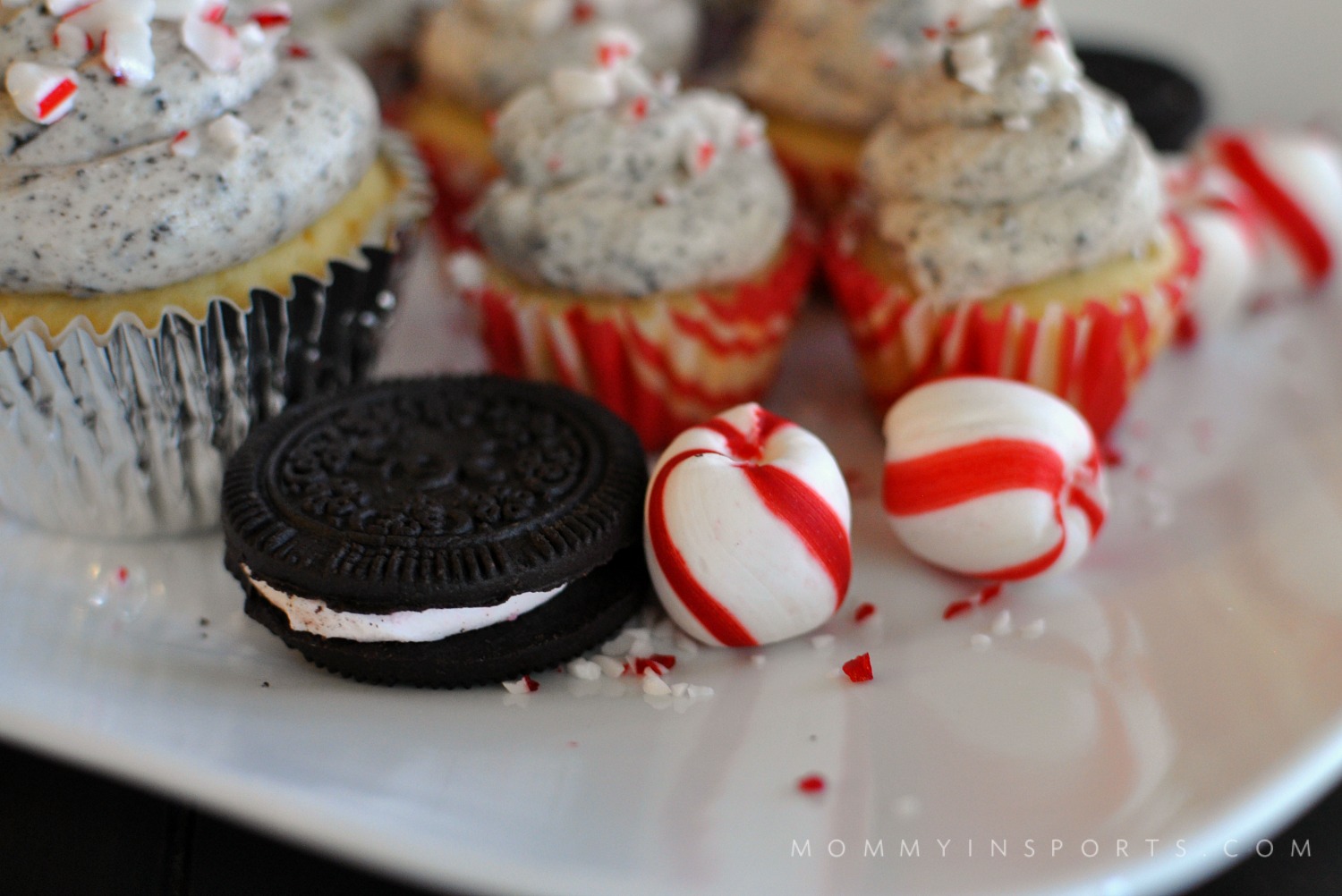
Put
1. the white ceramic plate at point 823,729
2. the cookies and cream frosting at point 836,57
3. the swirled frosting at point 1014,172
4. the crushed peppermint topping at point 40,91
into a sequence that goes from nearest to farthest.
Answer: the white ceramic plate at point 823,729
the crushed peppermint topping at point 40,91
the swirled frosting at point 1014,172
the cookies and cream frosting at point 836,57

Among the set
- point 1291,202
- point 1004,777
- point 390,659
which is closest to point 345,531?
point 390,659

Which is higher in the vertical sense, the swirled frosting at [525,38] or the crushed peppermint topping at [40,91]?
the crushed peppermint topping at [40,91]

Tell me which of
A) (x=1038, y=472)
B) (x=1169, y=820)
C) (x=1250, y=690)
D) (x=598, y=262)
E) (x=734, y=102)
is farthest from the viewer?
(x=734, y=102)

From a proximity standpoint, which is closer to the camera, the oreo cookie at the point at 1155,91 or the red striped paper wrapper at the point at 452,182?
the red striped paper wrapper at the point at 452,182

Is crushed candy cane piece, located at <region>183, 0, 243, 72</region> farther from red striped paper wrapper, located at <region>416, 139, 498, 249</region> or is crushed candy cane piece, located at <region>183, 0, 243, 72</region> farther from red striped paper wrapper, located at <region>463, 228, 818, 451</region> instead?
red striped paper wrapper, located at <region>416, 139, 498, 249</region>

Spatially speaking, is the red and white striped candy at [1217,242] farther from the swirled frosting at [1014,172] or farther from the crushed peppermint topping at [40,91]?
the crushed peppermint topping at [40,91]

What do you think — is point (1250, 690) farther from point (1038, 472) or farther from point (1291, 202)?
point (1291, 202)

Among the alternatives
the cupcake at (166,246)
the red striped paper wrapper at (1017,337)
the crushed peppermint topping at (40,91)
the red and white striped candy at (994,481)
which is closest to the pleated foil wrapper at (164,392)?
the cupcake at (166,246)
